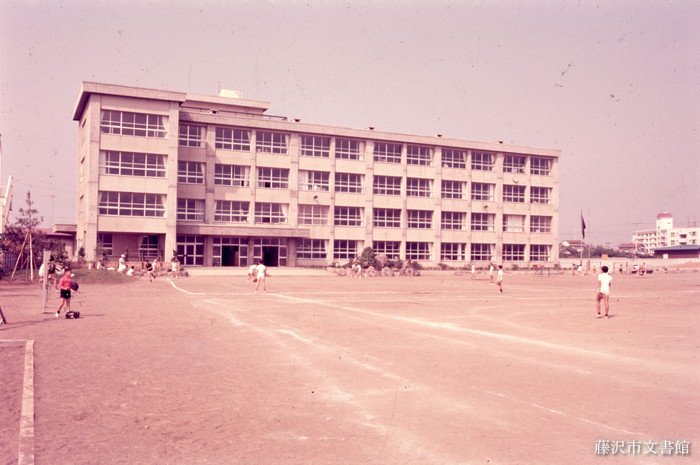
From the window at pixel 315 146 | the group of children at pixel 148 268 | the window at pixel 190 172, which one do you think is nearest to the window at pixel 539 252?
the window at pixel 315 146

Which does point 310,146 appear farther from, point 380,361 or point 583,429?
point 583,429

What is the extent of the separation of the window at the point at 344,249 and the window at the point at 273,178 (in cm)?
831

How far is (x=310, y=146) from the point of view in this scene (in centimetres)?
6291

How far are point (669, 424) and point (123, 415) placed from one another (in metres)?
6.34

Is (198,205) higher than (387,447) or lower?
higher

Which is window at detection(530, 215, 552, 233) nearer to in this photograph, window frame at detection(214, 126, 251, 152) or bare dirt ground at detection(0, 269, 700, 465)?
window frame at detection(214, 126, 251, 152)

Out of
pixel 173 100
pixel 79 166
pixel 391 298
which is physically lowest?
pixel 391 298

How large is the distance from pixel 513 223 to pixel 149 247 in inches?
1721

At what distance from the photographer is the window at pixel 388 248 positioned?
66.1 m

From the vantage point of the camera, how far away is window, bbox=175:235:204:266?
5600cm

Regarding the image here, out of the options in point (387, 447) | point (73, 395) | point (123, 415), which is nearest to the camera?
point (387, 447)

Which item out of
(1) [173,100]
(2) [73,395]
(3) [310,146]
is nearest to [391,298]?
(2) [73,395]

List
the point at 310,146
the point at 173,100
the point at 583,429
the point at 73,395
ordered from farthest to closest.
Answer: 1. the point at 310,146
2. the point at 173,100
3. the point at 73,395
4. the point at 583,429

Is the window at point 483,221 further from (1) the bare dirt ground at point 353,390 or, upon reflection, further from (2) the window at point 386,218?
(1) the bare dirt ground at point 353,390
